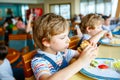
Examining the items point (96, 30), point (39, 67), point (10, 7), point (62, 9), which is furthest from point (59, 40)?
point (62, 9)

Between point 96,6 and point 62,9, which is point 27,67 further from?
point 62,9

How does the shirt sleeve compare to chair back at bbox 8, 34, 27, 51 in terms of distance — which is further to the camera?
chair back at bbox 8, 34, 27, 51

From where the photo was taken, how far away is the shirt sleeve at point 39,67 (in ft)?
2.50

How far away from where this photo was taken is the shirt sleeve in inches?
30.0

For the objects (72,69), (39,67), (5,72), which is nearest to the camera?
(72,69)

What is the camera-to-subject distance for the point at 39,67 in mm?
798

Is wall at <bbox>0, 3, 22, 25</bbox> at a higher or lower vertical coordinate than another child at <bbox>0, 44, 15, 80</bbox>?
higher

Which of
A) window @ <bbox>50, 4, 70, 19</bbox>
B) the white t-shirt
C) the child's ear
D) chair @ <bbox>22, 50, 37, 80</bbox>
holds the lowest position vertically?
the white t-shirt

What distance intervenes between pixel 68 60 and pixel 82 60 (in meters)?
0.38

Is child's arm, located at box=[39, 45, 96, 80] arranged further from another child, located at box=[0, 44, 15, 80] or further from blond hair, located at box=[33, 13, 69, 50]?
another child, located at box=[0, 44, 15, 80]

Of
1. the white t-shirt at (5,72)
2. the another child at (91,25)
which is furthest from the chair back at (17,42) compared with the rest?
the another child at (91,25)

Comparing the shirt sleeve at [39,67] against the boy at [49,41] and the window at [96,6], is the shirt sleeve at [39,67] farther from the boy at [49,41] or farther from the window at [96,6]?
the window at [96,6]

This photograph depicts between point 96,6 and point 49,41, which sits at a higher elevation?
point 96,6

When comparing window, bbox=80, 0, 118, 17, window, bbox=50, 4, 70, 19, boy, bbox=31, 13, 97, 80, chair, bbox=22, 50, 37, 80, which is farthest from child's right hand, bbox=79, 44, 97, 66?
window, bbox=50, 4, 70, 19
